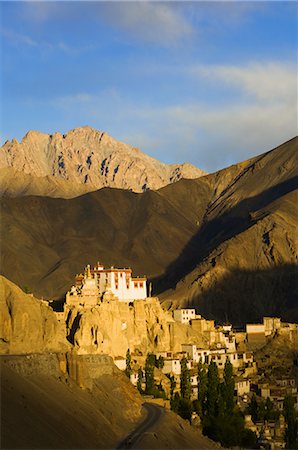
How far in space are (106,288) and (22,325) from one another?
50651 mm

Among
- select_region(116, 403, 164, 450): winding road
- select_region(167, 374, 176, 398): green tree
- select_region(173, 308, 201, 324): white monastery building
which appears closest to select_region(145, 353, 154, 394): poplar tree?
select_region(167, 374, 176, 398): green tree

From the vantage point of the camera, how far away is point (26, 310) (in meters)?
64.9

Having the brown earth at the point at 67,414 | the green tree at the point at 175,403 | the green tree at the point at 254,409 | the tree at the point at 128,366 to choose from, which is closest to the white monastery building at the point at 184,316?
the tree at the point at 128,366

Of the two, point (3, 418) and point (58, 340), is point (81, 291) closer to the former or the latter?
point (58, 340)

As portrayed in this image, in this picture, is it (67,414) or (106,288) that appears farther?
(106,288)

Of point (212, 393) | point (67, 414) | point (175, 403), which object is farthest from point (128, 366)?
point (67, 414)

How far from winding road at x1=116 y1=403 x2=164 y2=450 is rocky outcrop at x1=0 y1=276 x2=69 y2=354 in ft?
23.7

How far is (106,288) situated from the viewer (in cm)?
11462

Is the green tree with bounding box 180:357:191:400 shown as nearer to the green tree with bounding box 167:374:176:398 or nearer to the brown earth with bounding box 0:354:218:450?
the green tree with bounding box 167:374:176:398

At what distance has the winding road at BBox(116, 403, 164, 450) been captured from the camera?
55.4 m

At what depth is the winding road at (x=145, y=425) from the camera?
55375 millimetres

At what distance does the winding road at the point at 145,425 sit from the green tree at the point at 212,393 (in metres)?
8.49

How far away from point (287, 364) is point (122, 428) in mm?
64697

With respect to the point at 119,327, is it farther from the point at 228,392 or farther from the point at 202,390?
the point at 228,392
